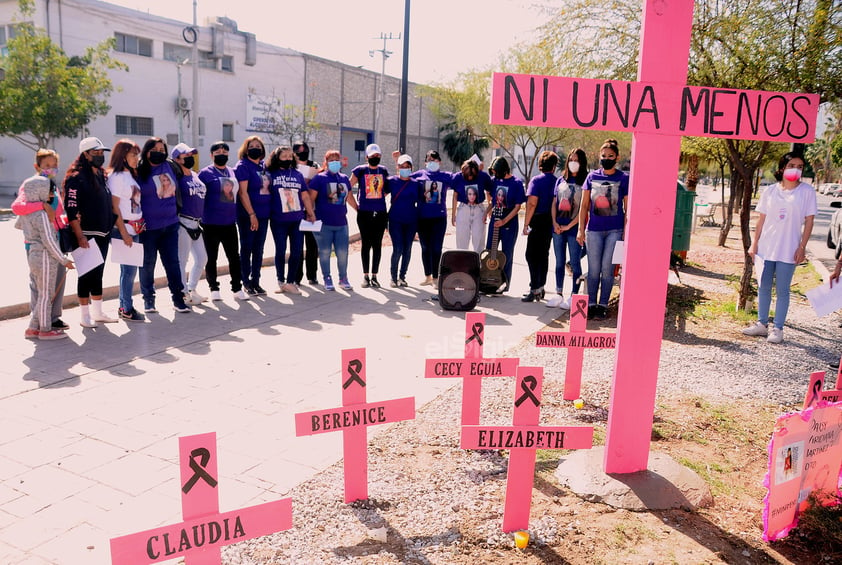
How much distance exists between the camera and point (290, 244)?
9.20m

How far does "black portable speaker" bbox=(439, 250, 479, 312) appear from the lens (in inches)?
337

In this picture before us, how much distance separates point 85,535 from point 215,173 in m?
5.75

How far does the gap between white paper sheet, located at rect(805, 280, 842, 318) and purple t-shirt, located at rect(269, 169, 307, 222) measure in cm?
603

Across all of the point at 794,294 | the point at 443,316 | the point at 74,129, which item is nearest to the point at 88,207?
the point at 443,316

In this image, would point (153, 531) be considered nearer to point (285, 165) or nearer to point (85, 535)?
point (85, 535)

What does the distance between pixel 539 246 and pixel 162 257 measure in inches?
190

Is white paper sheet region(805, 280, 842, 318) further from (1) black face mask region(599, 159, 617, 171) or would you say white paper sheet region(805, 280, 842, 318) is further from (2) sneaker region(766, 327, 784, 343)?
(1) black face mask region(599, 159, 617, 171)

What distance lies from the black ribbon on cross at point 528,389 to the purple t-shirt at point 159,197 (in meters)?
5.51

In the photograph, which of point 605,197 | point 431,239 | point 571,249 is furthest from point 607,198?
point 431,239

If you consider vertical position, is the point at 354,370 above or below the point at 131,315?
above

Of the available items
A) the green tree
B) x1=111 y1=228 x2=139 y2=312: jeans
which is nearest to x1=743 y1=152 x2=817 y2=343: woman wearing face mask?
x1=111 y1=228 x2=139 y2=312: jeans

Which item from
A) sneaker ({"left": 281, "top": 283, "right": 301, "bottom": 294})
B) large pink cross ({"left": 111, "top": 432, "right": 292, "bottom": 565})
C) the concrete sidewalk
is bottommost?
the concrete sidewalk

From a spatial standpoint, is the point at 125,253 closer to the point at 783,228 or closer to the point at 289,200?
the point at 289,200

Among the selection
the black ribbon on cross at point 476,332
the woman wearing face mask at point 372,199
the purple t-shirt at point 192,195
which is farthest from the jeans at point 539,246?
the black ribbon on cross at point 476,332
